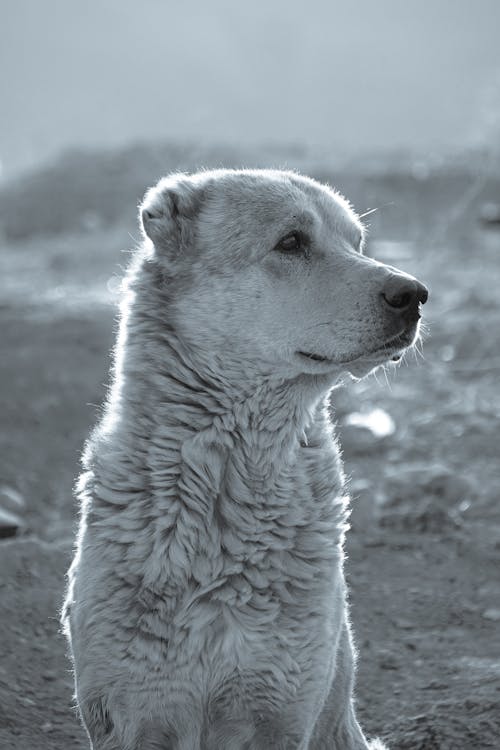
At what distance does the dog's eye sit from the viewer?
3510mm

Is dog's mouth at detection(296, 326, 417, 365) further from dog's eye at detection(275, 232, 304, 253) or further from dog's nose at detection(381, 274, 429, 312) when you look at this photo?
dog's eye at detection(275, 232, 304, 253)

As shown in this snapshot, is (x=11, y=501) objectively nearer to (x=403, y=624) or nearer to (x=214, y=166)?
(x=403, y=624)

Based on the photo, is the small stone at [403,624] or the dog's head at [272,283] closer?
the dog's head at [272,283]

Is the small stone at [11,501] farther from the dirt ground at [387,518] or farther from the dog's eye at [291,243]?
the dog's eye at [291,243]

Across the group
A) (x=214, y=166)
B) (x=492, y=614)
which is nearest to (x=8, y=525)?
(x=492, y=614)

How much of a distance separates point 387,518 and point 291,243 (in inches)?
122

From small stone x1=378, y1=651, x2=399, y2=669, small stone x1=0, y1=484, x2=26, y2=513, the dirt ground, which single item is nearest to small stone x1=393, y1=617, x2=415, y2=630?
the dirt ground

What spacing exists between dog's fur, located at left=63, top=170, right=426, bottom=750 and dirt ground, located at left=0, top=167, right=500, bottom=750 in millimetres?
561

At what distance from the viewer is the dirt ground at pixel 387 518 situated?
4211mm

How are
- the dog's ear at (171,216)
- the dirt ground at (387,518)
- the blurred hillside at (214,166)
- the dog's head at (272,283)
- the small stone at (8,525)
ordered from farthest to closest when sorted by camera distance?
the blurred hillside at (214,166)
the small stone at (8,525)
the dirt ground at (387,518)
the dog's ear at (171,216)
the dog's head at (272,283)

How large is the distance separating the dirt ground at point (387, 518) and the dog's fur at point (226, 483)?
0.56m

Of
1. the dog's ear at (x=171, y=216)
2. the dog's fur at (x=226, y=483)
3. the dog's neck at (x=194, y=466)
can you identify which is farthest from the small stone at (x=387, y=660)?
the dog's ear at (x=171, y=216)

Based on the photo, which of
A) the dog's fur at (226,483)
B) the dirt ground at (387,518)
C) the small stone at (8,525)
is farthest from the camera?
the small stone at (8,525)

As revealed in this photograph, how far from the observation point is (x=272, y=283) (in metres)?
3.44
